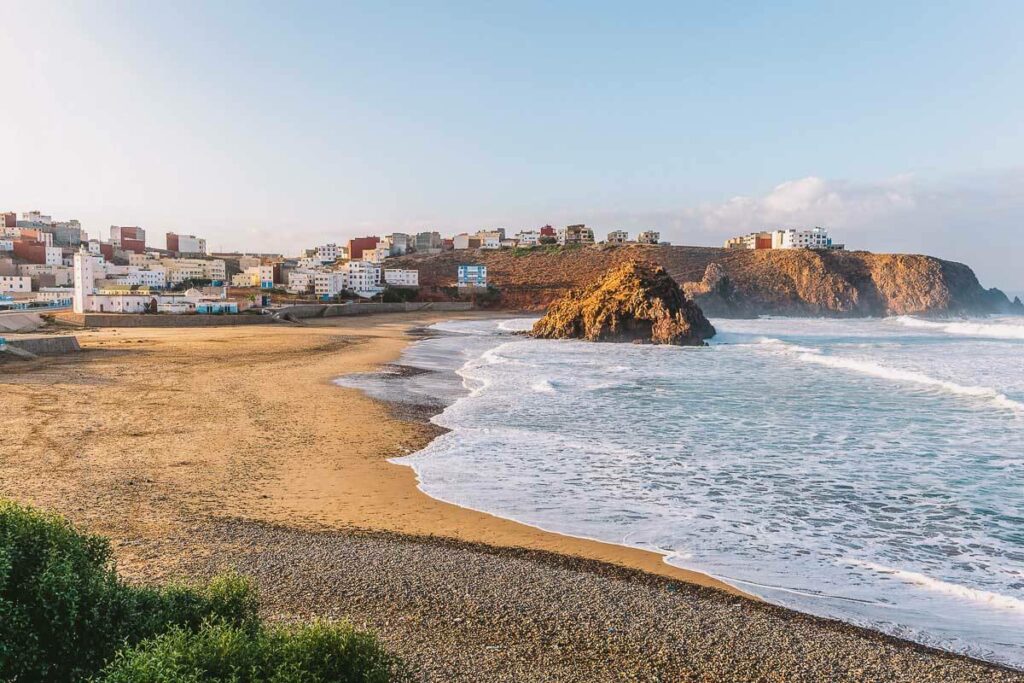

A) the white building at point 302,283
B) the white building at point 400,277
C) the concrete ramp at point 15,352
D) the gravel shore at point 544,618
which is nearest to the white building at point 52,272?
the white building at point 302,283

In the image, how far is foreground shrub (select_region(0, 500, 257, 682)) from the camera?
407 cm

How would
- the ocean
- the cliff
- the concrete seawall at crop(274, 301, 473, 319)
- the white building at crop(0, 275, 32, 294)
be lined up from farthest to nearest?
the cliff → the white building at crop(0, 275, 32, 294) → the concrete seawall at crop(274, 301, 473, 319) → the ocean

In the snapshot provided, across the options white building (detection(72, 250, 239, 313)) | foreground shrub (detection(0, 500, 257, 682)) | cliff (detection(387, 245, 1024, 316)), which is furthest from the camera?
cliff (detection(387, 245, 1024, 316))

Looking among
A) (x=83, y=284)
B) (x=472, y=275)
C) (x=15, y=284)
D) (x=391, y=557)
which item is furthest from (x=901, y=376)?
(x=15, y=284)

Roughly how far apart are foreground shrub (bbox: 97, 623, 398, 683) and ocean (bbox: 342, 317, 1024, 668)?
5015 millimetres

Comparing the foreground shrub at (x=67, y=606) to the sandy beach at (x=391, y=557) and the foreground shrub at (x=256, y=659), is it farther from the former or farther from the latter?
the sandy beach at (x=391, y=557)

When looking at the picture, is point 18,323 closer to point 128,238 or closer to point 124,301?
point 124,301

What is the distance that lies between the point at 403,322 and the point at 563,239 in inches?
3889

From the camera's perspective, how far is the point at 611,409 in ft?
63.5

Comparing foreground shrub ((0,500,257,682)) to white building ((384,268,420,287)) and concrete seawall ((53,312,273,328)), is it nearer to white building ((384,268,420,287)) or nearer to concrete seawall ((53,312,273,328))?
concrete seawall ((53,312,273,328))

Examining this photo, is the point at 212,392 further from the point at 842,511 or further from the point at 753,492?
the point at 842,511

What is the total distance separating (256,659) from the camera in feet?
13.0

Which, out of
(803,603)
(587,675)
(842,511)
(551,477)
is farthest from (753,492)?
(587,675)

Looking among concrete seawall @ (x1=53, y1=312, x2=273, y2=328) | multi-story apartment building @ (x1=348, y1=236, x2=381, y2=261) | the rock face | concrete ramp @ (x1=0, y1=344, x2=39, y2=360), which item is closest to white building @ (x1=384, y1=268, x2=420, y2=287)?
multi-story apartment building @ (x1=348, y1=236, x2=381, y2=261)
